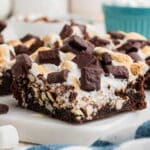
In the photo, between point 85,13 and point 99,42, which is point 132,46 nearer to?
point 99,42

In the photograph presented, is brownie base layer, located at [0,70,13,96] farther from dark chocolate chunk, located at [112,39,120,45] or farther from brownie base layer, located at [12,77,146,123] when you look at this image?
dark chocolate chunk, located at [112,39,120,45]

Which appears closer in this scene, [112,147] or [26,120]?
[112,147]

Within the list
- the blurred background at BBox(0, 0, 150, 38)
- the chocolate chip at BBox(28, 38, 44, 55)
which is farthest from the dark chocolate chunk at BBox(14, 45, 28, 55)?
the blurred background at BBox(0, 0, 150, 38)

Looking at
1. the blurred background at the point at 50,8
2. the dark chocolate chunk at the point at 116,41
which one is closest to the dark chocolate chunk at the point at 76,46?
the dark chocolate chunk at the point at 116,41

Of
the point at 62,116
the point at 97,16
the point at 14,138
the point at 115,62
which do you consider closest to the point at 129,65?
the point at 115,62

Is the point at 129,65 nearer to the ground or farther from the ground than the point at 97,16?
farther from the ground

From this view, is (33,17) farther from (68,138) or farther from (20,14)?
(68,138)

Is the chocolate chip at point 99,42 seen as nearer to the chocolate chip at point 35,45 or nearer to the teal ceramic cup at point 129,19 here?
the chocolate chip at point 35,45
